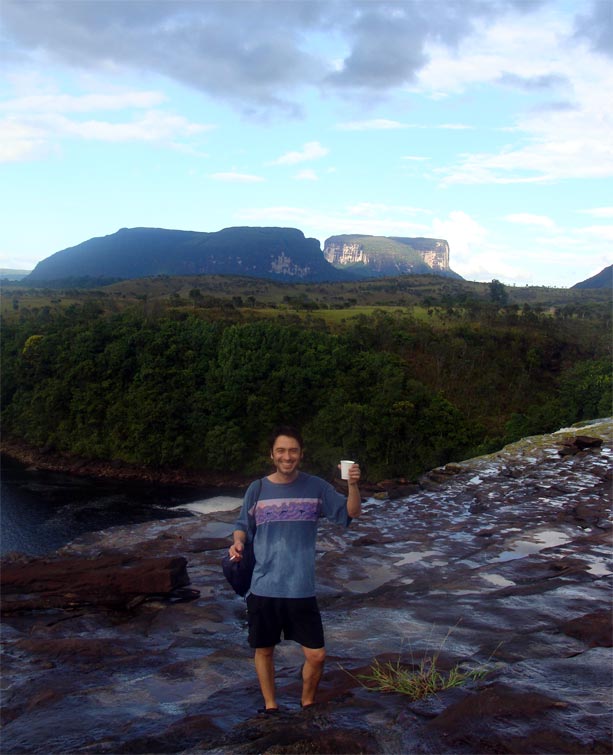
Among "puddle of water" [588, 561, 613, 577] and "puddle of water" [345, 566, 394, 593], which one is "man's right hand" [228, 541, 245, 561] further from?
"puddle of water" [588, 561, 613, 577]

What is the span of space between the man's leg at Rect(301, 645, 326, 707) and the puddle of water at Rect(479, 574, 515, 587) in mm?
3443

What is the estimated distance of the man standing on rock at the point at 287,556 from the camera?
3.63 metres

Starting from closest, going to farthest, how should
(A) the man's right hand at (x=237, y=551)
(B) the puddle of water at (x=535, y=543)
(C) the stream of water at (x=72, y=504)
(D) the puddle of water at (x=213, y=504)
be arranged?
(A) the man's right hand at (x=237, y=551) < (B) the puddle of water at (x=535, y=543) < (C) the stream of water at (x=72, y=504) < (D) the puddle of water at (x=213, y=504)

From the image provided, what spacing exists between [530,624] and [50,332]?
142 feet

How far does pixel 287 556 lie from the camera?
365cm

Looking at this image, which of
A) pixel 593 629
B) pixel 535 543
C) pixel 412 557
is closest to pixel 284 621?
pixel 593 629

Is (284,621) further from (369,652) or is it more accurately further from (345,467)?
(369,652)

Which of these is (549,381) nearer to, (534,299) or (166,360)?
(166,360)

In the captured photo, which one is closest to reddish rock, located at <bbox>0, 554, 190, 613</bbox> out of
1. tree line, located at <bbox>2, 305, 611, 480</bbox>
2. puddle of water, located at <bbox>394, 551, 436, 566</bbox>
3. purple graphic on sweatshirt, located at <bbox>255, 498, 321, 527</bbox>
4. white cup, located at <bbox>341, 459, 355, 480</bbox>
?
puddle of water, located at <bbox>394, 551, 436, 566</bbox>

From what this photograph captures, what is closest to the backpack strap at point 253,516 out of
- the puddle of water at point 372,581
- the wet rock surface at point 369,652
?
the wet rock surface at point 369,652

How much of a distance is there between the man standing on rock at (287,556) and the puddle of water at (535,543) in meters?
4.51

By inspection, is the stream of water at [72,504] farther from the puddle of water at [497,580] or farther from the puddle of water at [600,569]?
the puddle of water at [600,569]

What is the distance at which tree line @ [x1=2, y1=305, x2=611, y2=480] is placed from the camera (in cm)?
3556

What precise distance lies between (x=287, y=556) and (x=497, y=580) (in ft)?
12.6
